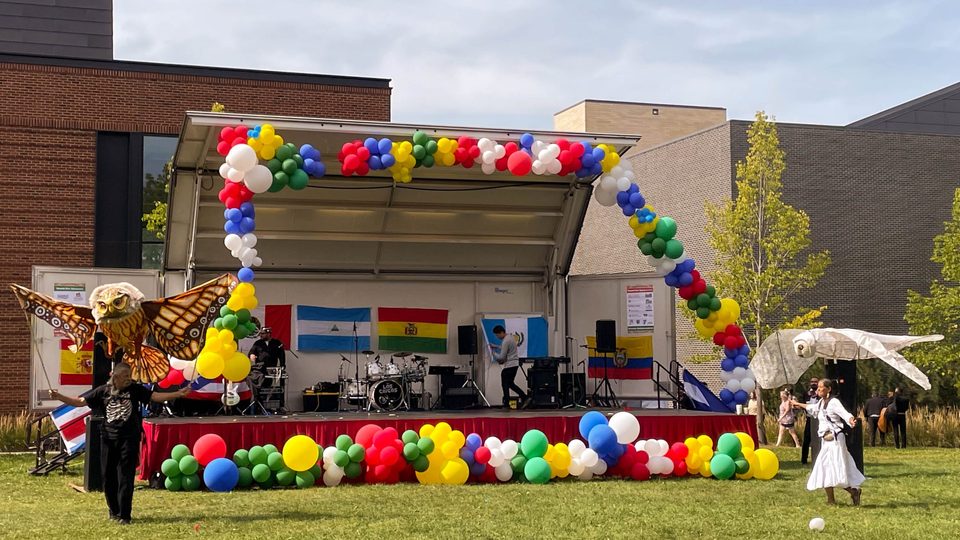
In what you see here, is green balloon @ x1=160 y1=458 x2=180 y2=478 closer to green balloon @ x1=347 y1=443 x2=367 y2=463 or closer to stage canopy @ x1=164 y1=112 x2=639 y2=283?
green balloon @ x1=347 y1=443 x2=367 y2=463

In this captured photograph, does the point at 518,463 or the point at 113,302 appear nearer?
the point at 113,302

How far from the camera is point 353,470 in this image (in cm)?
1442

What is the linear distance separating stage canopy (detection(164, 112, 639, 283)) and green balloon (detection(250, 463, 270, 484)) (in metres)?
5.20

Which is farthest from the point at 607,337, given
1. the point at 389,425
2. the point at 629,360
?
the point at 389,425

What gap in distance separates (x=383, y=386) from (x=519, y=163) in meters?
4.72

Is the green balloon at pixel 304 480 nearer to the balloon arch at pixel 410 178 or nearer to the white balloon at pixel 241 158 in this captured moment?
the balloon arch at pixel 410 178

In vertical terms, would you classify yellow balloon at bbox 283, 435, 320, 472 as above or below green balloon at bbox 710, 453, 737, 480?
above

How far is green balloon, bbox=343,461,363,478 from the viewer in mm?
14367

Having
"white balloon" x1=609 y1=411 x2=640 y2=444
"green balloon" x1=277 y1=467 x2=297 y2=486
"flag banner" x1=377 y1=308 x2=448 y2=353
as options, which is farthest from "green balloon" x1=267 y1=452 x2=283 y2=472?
"flag banner" x1=377 y1=308 x2=448 y2=353

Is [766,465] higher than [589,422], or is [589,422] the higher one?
[589,422]

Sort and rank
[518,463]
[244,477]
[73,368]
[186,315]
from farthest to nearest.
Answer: [73,368], [518,463], [244,477], [186,315]

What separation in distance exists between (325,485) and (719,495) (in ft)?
15.0

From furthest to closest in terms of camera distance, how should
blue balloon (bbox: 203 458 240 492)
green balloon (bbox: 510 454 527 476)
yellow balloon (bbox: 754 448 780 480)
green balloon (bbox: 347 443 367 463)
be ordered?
yellow balloon (bbox: 754 448 780 480) < green balloon (bbox: 510 454 527 476) < green balloon (bbox: 347 443 367 463) < blue balloon (bbox: 203 458 240 492)

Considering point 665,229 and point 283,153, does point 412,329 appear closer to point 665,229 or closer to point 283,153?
point 665,229
